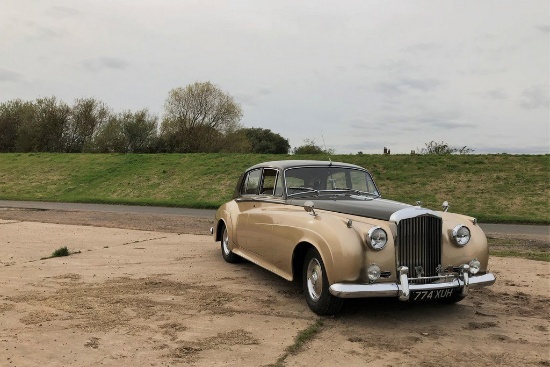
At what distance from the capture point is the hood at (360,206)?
537 cm

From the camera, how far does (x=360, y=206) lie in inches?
224

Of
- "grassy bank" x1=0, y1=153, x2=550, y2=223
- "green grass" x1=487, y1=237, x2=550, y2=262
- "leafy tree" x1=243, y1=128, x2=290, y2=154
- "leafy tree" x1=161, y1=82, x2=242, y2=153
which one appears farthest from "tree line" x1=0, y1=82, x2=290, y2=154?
"green grass" x1=487, y1=237, x2=550, y2=262

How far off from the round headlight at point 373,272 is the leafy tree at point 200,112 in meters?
43.8

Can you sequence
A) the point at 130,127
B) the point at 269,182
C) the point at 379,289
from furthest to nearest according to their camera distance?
1. the point at 130,127
2. the point at 269,182
3. the point at 379,289

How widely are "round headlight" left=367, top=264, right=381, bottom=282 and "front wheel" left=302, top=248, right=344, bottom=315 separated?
19.7 inches

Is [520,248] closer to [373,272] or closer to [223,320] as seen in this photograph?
[373,272]

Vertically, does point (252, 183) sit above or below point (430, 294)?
above

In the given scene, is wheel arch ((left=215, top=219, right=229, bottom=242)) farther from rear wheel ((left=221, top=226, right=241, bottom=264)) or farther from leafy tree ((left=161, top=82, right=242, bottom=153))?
leafy tree ((left=161, top=82, right=242, bottom=153))

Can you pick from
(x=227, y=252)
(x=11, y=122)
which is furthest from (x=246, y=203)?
(x=11, y=122)

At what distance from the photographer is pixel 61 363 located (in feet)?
13.1

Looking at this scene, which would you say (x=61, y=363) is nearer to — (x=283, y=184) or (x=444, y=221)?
(x=283, y=184)

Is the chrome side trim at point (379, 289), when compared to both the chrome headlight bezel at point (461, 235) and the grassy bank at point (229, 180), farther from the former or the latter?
the grassy bank at point (229, 180)

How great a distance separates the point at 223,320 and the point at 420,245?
2.26 m

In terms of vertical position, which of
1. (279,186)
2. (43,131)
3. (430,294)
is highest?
(43,131)
